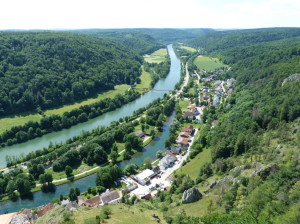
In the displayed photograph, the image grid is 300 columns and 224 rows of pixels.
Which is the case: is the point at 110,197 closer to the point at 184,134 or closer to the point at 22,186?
the point at 22,186

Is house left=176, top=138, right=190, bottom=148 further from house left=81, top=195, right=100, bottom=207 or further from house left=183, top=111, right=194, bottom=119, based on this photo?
house left=81, top=195, right=100, bottom=207

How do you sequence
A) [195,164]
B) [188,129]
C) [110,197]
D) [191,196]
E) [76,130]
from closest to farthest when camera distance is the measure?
[191,196] < [110,197] < [195,164] < [188,129] < [76,130]

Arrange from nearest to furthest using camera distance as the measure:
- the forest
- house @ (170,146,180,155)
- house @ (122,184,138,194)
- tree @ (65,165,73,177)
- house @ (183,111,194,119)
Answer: the forest
house @ (122,184,138,194)
tree @ (65,165,73,177)
house @ (170,146,180,155)
house @ (183,111,194,119)

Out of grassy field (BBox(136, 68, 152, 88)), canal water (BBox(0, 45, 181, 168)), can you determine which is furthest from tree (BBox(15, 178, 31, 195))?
grassy field (BBox(136, 68, 152, 88))

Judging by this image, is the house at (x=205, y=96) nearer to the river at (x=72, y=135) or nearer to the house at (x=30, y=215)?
the river at (x=72, y=135)

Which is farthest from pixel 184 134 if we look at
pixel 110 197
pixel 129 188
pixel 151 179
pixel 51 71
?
pixel 51 71

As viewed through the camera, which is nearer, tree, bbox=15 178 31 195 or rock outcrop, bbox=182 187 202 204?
rock outcrop, bbox=182 187 202 204
